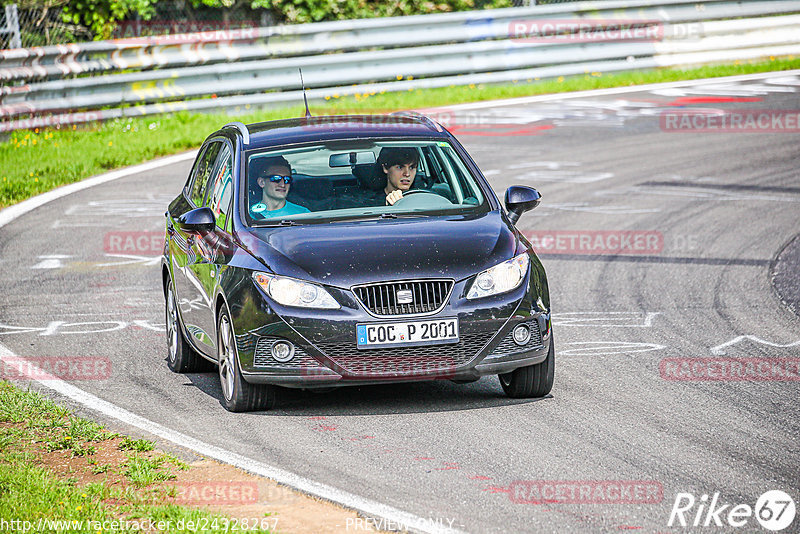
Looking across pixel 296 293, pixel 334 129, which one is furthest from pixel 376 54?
Answer: pixel 296 293

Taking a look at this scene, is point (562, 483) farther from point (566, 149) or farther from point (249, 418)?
point (566, 149)

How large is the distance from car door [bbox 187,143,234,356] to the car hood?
0.27m

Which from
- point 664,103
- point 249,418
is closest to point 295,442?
point 249,418

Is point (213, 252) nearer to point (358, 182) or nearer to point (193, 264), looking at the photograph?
point (193, 264)

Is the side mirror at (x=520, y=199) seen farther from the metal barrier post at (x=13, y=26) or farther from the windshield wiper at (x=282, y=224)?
the metal barrier post at (x=13, y=26)

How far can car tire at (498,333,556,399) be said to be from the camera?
7574 millimetres

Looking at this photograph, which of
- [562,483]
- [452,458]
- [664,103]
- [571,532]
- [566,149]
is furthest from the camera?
[664,103]

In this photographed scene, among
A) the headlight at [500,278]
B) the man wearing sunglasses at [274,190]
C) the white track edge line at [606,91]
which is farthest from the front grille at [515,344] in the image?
the white track edge line at [606,91]

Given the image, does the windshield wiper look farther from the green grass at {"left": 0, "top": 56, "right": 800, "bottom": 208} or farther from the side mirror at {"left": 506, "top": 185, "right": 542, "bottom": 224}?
the green grass at {"left": 0, "top": 56, "right": 800, "bottom": 208}

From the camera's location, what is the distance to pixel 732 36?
2636 centimetres

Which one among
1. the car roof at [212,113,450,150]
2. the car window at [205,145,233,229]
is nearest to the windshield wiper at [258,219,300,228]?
the car window at [205,145,233,229]

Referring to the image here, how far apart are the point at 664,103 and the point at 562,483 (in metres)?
17.7

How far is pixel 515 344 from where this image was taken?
24.1ft

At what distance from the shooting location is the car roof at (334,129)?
8570mm
